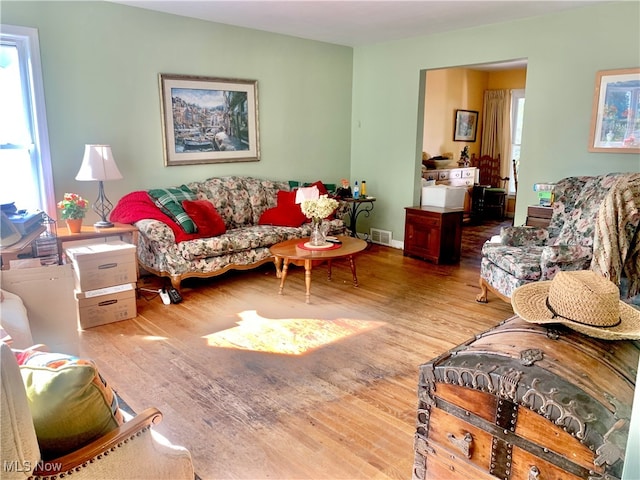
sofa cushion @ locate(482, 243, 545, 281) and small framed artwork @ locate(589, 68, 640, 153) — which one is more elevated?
small framed artwork @ locate(589, 68, 640, 153)

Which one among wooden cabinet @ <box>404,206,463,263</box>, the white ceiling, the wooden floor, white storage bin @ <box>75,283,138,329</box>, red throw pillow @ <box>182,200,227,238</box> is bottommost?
the wooden floor

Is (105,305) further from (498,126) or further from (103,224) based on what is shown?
(498,126)

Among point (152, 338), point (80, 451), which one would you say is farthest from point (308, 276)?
point (80, 451)

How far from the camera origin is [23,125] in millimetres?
3906

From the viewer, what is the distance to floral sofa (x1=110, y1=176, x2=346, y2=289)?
4227 millimetres

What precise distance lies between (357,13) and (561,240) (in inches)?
113

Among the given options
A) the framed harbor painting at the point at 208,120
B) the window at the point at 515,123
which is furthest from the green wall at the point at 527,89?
the window at the point at 515,123

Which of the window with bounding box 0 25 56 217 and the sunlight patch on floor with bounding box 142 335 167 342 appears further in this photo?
the window with bounding box 0 25 56 217

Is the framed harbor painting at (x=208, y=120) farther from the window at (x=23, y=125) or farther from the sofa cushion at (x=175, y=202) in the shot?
the window at (x=23, y=125)

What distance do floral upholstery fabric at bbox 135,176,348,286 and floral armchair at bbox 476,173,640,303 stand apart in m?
1.95

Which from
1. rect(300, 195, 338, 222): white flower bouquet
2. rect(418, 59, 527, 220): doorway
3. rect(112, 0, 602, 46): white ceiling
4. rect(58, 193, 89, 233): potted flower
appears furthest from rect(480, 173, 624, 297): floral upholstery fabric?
rect(418, 59, 527, 220): doorway

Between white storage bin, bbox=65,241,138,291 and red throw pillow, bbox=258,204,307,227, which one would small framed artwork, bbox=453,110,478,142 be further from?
white storage bin, bbox=65,241,138,291

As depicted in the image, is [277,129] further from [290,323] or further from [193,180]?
[290,323]

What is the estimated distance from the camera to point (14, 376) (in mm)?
1009
